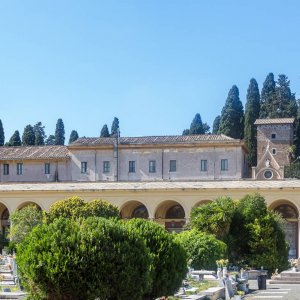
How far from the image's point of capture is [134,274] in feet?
44.9

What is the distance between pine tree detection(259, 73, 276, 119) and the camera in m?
91.8

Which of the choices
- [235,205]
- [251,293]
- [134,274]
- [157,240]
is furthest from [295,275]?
[134,274]

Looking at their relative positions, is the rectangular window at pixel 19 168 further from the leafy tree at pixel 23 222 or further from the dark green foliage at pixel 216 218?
the dark green foliage at pixel 216 218

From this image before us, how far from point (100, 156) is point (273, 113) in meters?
35.4

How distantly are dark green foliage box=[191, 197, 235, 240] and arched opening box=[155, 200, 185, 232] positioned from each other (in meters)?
17.6

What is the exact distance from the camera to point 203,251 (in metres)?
29.3

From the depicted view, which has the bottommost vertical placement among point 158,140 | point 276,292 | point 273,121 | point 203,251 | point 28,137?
point 276,292

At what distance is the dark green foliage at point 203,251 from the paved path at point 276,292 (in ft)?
7.90

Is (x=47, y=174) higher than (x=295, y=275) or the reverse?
higher

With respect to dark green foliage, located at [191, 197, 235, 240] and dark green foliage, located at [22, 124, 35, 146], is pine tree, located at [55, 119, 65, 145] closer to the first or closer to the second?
dark green foliage, located at [22, 124, 35, 146]

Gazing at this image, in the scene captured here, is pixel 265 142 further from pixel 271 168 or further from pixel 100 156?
pixel 100 156

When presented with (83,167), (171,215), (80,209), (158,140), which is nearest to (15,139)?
(83,167)

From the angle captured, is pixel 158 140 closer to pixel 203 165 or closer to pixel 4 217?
pixel 203 165

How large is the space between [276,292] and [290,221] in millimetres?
26564
